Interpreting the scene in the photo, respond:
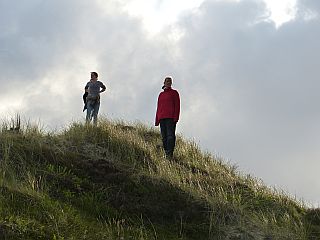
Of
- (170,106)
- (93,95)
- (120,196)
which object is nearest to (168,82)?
(170,106)

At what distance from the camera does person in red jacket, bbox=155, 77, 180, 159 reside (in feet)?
42.8

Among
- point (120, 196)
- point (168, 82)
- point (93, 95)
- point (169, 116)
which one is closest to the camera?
point (120, 196)

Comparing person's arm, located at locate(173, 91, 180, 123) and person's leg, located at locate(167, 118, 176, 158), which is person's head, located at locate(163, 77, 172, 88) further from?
person's leg, located at locate(167, 118, 176, 158)

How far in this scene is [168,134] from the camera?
1304 cm

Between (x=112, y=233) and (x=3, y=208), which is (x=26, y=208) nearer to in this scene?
(x=3, y=208)

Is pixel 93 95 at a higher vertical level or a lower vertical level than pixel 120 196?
higher

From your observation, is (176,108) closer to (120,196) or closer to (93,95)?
(93,95)

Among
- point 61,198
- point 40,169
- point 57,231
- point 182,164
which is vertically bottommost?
point 57,231

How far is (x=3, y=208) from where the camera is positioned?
7.54m

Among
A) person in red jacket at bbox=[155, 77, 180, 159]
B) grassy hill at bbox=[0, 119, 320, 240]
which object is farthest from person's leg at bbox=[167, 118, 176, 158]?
grassy hill at bbox=[0, 119, 320, 240]

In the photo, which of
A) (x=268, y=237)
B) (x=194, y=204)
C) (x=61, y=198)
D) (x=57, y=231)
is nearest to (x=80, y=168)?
(x=61, y=198)

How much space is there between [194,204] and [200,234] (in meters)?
1.04

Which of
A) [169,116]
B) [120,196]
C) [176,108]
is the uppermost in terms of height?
[176,108]

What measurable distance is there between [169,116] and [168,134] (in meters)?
0.45
